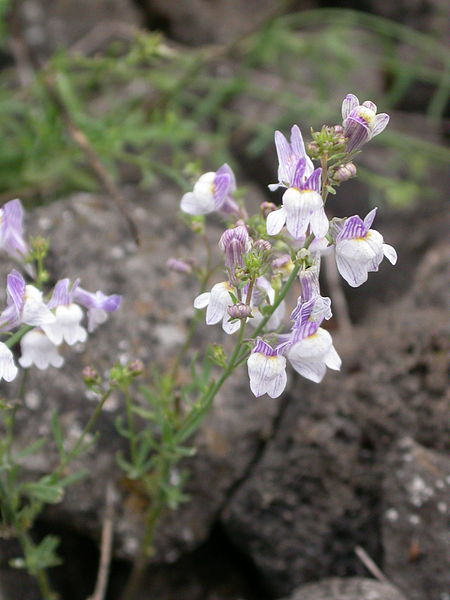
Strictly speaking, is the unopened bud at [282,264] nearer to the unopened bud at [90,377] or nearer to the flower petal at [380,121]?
the flower petal at [380,121]

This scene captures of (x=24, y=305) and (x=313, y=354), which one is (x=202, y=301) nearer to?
(x=313, y=354)

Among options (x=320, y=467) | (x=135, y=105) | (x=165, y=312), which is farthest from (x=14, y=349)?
(x=135, y=105)

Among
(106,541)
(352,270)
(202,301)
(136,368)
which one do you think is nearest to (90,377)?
(136,368)

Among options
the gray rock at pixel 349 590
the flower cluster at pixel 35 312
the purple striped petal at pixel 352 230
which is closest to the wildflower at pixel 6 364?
the flower cluster at pixel 35 312

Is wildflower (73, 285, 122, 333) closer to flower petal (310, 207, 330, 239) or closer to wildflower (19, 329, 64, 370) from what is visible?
wildflower (19, 329, 64, 370)

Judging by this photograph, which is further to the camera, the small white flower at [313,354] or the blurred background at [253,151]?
the blurred background at [253,151]

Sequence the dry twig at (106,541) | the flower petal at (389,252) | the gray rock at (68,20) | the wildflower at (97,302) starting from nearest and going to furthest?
the flower petal at (389,252)
the wildflower at (97,302)
the dry twig at (106,541)
the gray rock at (68,20)
